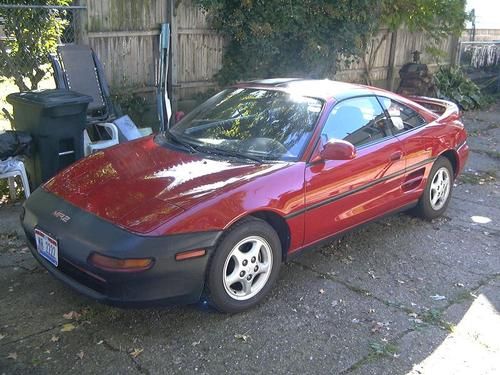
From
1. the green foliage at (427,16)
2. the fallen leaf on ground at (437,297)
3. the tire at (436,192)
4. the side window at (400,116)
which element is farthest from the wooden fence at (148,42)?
the fallen leaf on ground at (437,297)

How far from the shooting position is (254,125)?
4332 mm

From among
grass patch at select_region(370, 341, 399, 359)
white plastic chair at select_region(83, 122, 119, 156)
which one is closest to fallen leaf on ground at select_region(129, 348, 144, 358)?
grass patch at select_region(370, 341, 399, 359)

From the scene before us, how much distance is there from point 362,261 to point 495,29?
489 inches

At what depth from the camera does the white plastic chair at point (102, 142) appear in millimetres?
5969

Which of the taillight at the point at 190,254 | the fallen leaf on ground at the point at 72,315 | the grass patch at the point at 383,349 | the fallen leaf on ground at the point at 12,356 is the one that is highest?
the taillight at the point at 190,254

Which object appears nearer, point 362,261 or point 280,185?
point 280,185

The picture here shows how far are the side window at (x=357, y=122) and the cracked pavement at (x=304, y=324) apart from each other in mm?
1000

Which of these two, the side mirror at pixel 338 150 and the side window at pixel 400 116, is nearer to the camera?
the side mirror at pixel 338 150

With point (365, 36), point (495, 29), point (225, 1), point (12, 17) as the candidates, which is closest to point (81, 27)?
point (12, 17)

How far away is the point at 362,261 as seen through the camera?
464 centimetres

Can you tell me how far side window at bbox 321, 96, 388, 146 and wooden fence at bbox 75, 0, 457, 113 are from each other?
3625mm

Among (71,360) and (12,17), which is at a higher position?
(12,17)

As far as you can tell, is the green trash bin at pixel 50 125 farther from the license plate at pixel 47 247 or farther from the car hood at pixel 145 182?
the license plate at pixel 47 247

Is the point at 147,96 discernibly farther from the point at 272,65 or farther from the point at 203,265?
the point at 203,265
